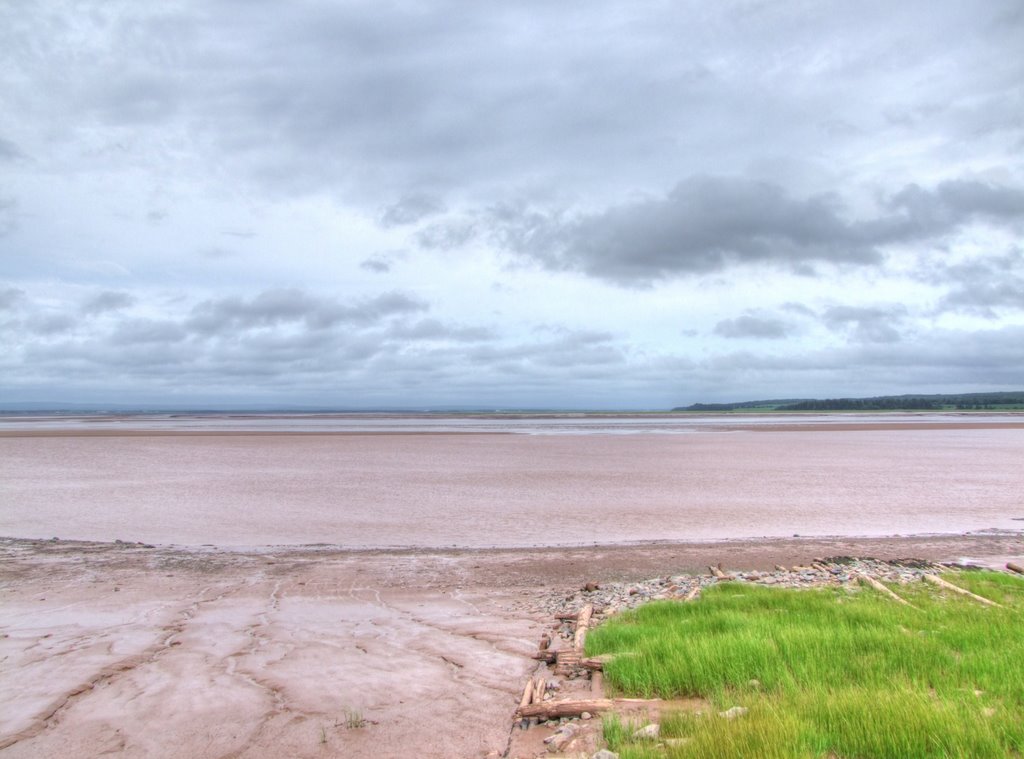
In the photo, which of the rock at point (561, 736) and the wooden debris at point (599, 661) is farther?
the wooden debris at point (599, 661)

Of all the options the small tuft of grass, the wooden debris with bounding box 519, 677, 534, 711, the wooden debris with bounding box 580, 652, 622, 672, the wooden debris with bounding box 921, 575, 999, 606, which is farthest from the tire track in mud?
the wooden debris with bounding box 921, 575, 999, 606

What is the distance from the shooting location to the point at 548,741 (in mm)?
6625

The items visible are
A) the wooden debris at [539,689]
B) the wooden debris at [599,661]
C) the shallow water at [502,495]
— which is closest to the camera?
the wooden debris at [539,689]

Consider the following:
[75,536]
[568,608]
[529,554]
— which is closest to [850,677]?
[568,608]

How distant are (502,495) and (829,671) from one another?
854 inches

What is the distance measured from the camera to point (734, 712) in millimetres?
6227

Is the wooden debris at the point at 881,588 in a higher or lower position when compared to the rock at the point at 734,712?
lower

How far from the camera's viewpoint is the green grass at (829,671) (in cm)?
535

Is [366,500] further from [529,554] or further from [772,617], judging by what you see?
[772,617]

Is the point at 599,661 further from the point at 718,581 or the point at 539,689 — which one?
the point at 718,581

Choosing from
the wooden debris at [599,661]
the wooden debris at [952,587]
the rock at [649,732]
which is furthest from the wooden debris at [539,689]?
the wooden debris at [952,587]

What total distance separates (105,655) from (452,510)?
15282 millimetres

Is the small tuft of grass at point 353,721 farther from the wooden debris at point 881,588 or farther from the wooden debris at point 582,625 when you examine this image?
the wooden debris at point 881,588

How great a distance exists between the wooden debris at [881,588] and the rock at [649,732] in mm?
5867
